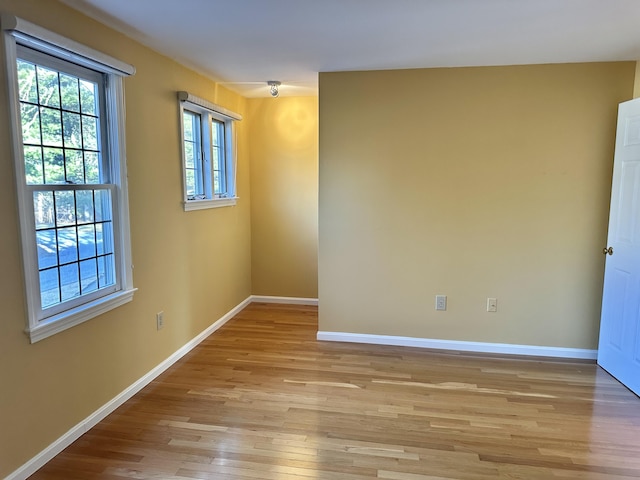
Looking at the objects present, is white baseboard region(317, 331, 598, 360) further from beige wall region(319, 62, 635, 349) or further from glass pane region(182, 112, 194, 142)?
glass pane region(182, 112, 194, 142)

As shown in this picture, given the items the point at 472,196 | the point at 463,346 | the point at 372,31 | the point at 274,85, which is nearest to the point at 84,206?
the point at 372,31

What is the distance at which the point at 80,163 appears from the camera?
2387mm

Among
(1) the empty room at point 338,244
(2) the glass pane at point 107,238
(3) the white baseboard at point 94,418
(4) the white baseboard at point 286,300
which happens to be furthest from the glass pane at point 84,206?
(4) the white baseboard at point 286,300

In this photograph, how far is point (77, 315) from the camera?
A: 2.29 m

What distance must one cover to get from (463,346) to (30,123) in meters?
3.44

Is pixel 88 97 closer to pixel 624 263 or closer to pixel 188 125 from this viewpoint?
pixel 188 125

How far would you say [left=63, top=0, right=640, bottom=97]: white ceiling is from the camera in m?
2.18

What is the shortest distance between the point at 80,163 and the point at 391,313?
265cm

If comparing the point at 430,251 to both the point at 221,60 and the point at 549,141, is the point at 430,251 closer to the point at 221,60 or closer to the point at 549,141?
the point at 549,141

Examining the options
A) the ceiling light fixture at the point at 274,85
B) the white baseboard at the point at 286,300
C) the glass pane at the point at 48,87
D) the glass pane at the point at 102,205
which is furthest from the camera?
the white baseboard at the point at 286,300

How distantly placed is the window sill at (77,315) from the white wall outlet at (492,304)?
280cm

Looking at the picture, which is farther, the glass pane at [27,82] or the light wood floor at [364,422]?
the light wood floor at [364,422]

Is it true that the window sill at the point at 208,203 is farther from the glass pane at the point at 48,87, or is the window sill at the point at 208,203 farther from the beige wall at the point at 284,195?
the glass pane at the point at 48,87

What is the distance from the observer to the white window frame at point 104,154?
6.19 ft
